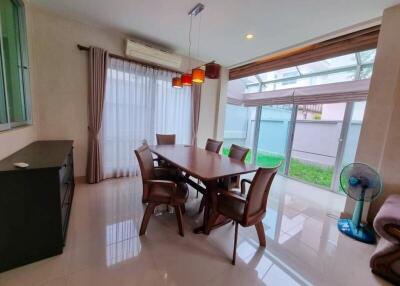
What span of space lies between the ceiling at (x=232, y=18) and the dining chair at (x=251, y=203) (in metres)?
2.09

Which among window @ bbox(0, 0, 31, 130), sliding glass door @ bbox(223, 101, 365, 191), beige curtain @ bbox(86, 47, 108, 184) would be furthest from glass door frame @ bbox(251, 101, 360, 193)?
window @ bbox(0, 0, 31, 130)

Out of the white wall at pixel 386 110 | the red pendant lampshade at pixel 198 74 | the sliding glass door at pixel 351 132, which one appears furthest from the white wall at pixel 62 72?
the sliding glass door at pixel 351 132

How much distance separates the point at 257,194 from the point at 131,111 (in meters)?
2.85

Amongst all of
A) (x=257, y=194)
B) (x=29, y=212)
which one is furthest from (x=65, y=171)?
(x=257, y=194)

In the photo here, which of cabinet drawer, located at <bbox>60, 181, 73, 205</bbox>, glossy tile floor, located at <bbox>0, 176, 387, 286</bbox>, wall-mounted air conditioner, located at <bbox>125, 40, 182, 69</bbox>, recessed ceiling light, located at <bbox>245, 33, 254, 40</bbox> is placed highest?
recessed ceiling light, located at <bbox>245, 33, 254, 40</bbox>

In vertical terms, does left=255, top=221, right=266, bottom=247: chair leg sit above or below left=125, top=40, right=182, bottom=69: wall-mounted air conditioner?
below

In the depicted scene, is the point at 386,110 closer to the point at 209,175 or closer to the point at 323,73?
the point at 323,73

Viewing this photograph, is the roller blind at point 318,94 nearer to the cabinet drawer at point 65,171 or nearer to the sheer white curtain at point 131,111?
the sheer white curtain at point 131,111

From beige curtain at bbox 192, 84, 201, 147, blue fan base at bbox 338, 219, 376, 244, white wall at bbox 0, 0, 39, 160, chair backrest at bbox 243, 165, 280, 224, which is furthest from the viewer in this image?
beige curtain at bbox 192, 84, 201, 147

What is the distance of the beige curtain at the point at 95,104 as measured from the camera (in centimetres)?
296

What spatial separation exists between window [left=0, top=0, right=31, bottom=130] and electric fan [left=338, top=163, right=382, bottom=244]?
3767 mm

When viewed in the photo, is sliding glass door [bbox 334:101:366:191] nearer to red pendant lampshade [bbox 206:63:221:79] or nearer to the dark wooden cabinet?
red pendant lampshade [bbox 206:63:221:79]

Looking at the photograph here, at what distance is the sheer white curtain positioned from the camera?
10.7 feet

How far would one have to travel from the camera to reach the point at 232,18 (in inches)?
98.8
